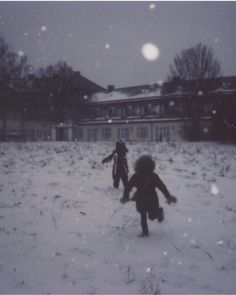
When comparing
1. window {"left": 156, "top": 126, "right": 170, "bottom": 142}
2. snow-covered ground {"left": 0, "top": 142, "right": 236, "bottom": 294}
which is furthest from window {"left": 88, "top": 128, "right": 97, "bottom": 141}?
snow-covered ground {"left": 0, "top": 142, "right": 236, "bottom": 294}

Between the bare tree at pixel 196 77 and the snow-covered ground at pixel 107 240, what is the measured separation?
3216cm

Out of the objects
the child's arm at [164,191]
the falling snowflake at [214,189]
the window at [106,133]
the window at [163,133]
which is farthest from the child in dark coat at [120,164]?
the window at [106,133]

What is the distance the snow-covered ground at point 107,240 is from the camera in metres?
5.45

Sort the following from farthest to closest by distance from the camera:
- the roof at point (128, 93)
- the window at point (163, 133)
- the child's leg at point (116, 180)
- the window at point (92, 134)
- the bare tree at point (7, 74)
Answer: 1. the window at point (92, 134)
2. the roof at point (128, 93)
3. the window at point (163, 133)
4. the bare tree at point (7, 74)
5. the child's leg at point (116, 180)

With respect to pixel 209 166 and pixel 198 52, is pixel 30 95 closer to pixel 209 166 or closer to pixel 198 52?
pixel 198 52

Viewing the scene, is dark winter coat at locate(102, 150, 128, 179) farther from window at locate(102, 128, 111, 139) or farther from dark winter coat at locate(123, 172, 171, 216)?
window at locate(102, 128, 111, 139)

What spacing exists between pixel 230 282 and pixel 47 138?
201 ft

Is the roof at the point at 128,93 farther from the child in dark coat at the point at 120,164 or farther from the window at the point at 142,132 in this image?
the child in dark coat at the point at 120,164

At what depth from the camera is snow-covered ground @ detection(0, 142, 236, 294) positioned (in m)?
5.45

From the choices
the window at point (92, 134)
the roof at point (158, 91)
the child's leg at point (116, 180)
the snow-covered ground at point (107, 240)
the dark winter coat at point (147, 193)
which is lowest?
the snow-covered ground at point (107, 240)

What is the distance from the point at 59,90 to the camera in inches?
2224

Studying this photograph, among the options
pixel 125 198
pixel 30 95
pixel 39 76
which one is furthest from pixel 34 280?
pixel 39 76

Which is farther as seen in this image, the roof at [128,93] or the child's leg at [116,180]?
the roof at [128,93]

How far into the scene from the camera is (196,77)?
44.8m
